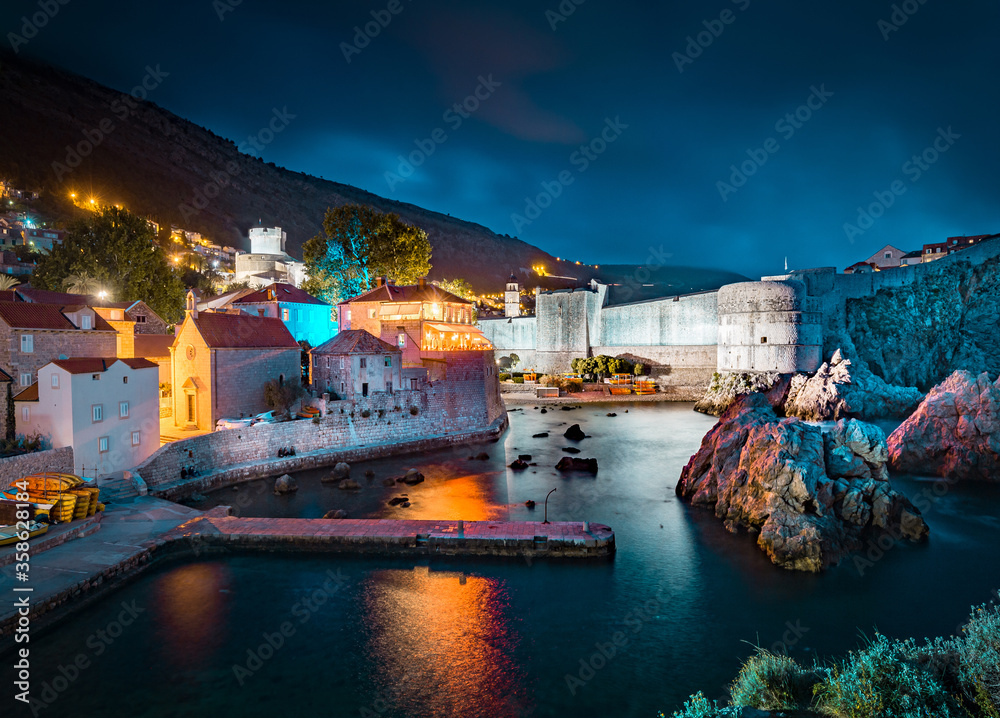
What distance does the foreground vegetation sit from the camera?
16.4 ft

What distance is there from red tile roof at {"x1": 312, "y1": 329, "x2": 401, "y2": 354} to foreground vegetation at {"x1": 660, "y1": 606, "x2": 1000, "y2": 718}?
1772 centimetres

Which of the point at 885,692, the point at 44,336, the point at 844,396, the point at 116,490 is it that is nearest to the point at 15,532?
the point at 116,490

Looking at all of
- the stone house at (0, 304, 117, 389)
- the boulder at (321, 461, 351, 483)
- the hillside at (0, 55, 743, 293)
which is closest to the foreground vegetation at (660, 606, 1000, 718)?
the boulder at (321, 461, 351, 483)

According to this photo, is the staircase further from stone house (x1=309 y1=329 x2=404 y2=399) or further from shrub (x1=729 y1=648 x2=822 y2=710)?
shrub (x1=729 y1=648 x2=822 y2=710)

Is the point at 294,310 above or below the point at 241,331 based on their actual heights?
above

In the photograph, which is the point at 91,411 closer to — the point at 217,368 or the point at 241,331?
the point at 217,368

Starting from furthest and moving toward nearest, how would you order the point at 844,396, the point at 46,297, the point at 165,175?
the point at 165,175 → the point at 844,396 → the point at 46,297

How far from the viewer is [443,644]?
29.5ft

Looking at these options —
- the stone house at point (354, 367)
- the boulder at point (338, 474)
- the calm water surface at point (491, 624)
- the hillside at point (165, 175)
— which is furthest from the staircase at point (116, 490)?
the hillside at point (165, 175)

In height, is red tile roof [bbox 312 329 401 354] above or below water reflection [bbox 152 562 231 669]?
above

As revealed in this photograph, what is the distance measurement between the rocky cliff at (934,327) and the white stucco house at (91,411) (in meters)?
38.3

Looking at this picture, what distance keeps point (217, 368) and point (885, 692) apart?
63.9 feet

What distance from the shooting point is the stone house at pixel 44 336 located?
14883 mm

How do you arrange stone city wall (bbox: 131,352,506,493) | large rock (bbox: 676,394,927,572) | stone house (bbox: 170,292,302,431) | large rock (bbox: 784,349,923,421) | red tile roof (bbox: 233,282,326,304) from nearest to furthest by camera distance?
large rock (bbox: 676,394,927,572) < stone city wall (bbox: 131,352,506,493) < stone house (bbox: 170,292,302,431) < red tile roof (bbox: 233,282,326,304) < large rock (bbox: 784,349,923,421)
